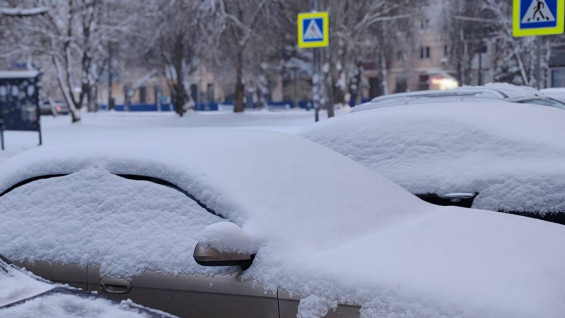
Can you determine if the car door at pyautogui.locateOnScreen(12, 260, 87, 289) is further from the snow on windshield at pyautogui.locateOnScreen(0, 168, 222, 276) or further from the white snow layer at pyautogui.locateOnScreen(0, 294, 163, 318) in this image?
the white snow layer at pyautogui.locateOnScreen(0, 294, 163, 318)

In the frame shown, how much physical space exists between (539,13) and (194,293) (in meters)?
10.0

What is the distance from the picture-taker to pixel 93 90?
5794 cm

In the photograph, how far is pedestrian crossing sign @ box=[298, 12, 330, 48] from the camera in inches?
559

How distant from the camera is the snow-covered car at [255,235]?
258cm

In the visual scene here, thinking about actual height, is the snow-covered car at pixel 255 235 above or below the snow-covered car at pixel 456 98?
below

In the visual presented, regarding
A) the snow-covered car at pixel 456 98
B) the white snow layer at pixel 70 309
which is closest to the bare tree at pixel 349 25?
the snow-covered car at pixel 456 98

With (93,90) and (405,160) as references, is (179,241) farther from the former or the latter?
(93,90)

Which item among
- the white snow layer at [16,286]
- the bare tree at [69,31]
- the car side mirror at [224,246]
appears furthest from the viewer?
the bare tree at [69,31]

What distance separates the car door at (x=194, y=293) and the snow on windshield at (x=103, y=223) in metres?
0.05

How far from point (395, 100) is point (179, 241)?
232 inches

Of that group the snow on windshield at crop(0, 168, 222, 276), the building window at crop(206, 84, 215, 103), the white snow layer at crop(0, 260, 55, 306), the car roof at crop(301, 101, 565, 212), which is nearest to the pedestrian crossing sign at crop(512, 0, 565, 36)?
the car roof at crop(301, 101, 565, 212)

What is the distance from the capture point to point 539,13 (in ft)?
37.1

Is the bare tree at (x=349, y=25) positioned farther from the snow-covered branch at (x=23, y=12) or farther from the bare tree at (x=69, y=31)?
the snow-covered branch at (x=23, y=12)

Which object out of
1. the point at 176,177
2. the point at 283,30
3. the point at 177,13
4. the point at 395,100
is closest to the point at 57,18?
the point at 177,13
